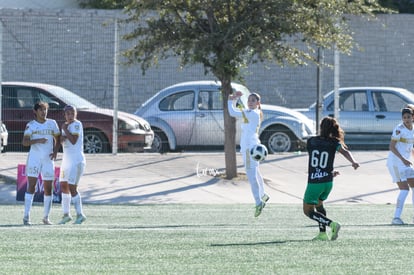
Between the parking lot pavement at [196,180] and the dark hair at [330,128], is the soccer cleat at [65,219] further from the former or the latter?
the parking lot pavement at [196,180]

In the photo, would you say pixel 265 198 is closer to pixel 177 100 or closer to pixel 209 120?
pixel 209 120

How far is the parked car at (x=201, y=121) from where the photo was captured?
82.5ft

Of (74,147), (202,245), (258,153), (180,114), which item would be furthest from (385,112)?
(202,245)

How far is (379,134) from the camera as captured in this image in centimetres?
2603

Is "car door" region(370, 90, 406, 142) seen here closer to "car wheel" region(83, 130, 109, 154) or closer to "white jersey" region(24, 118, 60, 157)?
"car wheel" region(83, 130, 109, 154)

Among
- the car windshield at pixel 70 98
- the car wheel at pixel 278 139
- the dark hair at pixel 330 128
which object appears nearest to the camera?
the dark hair at pixel 330 128

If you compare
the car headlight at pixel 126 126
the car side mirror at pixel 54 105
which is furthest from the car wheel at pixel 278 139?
the car side mirror at pixel 54 105

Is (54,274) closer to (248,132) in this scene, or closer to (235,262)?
(235,262)

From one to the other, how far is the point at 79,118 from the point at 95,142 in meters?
0.73

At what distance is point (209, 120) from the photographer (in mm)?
25172

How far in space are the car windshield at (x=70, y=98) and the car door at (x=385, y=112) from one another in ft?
23.3

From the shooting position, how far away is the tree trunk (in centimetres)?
2256

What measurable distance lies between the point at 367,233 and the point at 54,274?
17.3ft

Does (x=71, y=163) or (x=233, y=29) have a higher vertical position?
(x=233, y=29)
